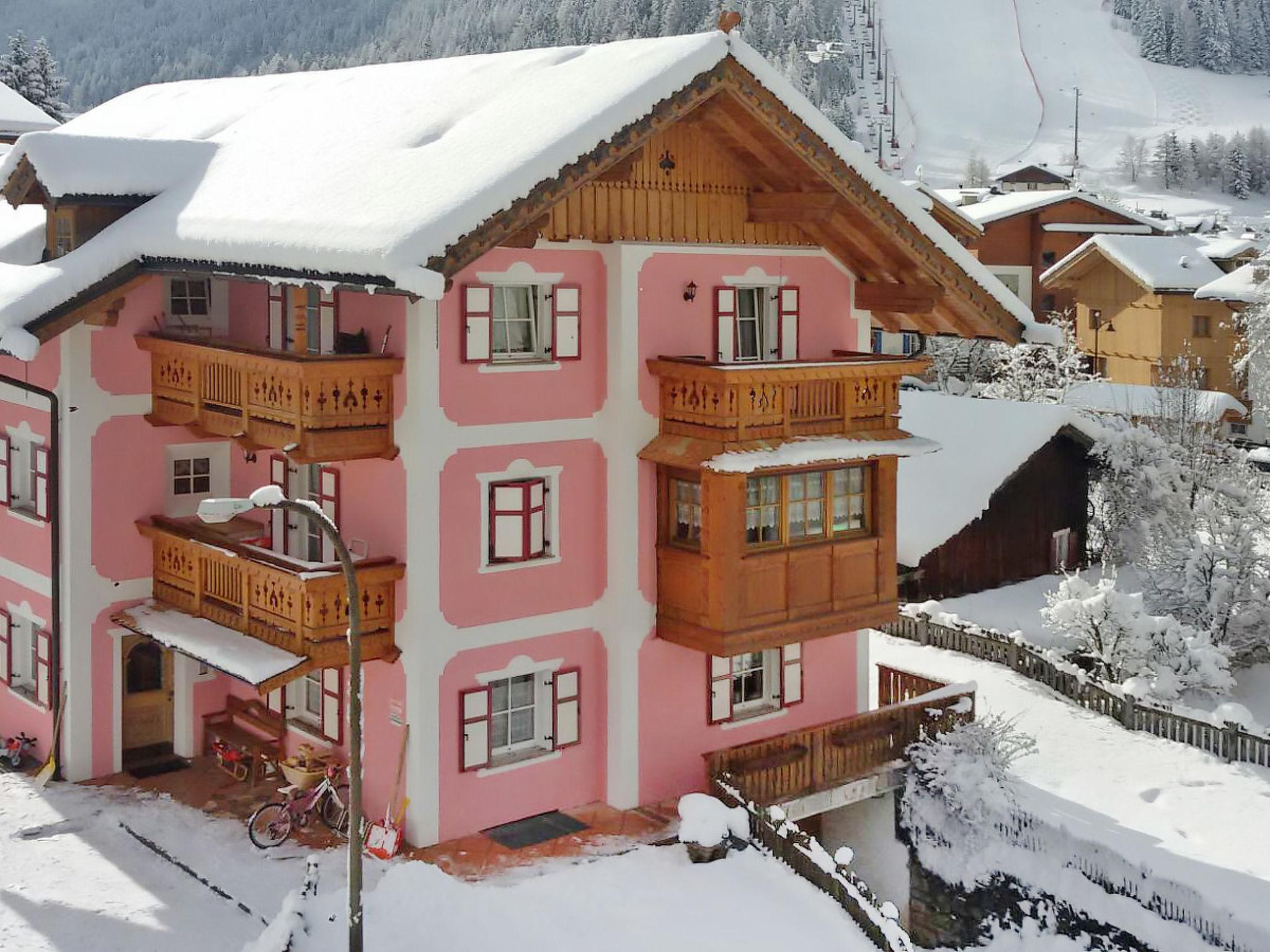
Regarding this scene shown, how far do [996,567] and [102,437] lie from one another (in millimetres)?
24040

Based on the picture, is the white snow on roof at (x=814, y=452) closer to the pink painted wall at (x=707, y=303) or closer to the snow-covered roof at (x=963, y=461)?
the pink painted wall at (x=707, y=303)

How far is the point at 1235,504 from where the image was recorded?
132 ft

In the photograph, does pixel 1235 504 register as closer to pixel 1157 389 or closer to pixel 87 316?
pixel 1157 389

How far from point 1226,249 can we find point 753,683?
5155cm

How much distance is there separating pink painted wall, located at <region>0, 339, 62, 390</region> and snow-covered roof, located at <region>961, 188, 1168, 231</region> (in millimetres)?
57167

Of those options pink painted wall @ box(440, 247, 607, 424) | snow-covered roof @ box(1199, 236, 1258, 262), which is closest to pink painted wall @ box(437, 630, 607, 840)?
pink painted wall @ box(440, 247, 607, 424)

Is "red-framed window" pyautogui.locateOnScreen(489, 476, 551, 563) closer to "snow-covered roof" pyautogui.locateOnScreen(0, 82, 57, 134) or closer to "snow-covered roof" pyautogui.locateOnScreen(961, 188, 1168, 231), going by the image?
"snow-covered roof" pyautogui.locateOnScreen(0, 82, 57, 134)

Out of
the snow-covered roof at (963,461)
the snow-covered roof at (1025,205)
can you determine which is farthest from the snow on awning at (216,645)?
the snow-covered roof at (1025,205)

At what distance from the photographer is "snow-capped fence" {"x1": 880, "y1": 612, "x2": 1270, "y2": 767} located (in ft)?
97.8

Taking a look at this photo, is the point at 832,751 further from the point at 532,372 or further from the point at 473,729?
the point at 532,372

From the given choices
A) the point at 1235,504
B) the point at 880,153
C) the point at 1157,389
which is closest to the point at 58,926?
the point at 1235,504

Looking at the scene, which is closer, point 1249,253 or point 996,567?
point 996,567

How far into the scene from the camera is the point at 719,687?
83.6 feet

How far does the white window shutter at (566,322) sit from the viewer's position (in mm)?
23422
